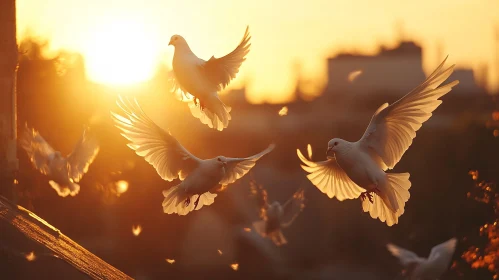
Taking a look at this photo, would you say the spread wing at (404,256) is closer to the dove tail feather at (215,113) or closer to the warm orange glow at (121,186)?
the dove tail feather at (215,113)

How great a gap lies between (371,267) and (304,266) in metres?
3.06

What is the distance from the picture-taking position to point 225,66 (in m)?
12.7

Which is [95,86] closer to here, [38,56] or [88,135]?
[38,56]

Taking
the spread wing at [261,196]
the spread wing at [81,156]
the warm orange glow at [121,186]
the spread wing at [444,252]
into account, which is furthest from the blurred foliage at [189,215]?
the spread wing at [81,156]

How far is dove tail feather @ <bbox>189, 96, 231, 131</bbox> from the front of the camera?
1252 centimetres

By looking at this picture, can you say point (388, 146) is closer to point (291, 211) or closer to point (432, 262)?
point (432, 262)

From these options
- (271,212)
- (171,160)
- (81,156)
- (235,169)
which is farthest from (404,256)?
(171,160)

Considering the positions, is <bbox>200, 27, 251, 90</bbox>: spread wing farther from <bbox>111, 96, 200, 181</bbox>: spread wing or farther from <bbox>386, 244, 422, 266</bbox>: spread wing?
<bbox>386, 244, 422, 266</bbox>: spread wing

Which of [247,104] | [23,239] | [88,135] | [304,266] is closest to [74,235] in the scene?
[304,266]

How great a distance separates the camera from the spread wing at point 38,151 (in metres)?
20.5

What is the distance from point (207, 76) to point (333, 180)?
2.25 meters

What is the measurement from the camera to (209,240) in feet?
129

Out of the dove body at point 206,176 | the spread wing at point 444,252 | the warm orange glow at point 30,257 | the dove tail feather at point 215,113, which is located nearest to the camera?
the warm orange glow at point 30,257

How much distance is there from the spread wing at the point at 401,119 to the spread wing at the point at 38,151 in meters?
9.96
